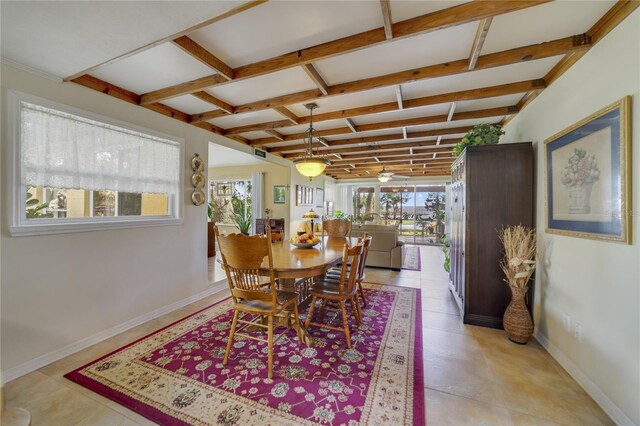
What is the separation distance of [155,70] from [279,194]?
13.8ft

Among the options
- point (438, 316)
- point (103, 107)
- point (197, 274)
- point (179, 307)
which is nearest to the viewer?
point (103, 107)

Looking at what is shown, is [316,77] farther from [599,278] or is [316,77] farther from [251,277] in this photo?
[599,278]

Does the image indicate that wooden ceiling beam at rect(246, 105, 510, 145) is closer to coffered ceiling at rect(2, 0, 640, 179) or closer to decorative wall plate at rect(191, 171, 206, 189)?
coffered ceiling at rect(2, 0, 640, 179)

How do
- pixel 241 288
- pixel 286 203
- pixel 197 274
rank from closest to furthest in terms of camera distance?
pixel 241 288
pixel 197 274
pixel 286 203

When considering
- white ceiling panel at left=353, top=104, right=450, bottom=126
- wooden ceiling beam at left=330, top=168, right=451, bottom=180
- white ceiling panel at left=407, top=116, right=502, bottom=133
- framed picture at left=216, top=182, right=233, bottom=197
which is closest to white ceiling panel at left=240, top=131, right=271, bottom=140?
white ceiling panel at left=353, top=104, right=450, bottom=126

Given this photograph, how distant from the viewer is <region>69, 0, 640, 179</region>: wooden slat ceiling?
1.59m

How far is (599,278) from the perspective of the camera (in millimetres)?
1686

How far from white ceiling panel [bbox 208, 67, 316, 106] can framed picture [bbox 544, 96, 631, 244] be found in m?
2.25

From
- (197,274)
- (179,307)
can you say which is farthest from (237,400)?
(197,274)

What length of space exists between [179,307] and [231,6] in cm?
329

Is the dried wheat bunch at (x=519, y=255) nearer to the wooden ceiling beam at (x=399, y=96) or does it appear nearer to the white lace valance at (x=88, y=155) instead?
the wooden ceiling beam at (x=399, y=96)

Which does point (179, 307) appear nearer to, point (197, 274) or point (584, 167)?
point (197, 274)

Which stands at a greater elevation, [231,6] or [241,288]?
[231,6]

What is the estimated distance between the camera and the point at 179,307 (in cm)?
322
